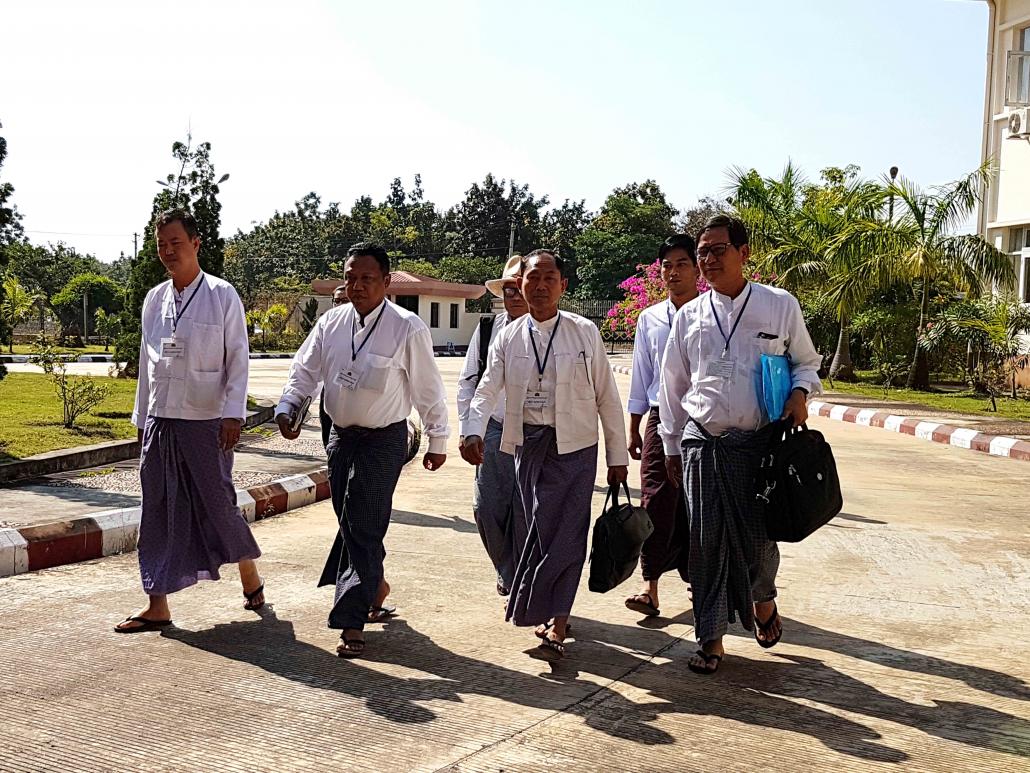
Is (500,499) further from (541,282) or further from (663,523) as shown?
(541,282)

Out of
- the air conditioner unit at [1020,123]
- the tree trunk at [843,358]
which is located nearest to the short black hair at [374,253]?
the air conditioner unit at [1020,123]

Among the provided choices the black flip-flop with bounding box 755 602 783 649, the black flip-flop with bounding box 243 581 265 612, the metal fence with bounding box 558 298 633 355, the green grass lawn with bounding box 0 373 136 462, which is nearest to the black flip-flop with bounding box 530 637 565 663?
the black flip-flop with bounding box 755 602 783 649

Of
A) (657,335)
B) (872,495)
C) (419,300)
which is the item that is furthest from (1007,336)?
(419,300)

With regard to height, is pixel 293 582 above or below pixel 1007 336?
below

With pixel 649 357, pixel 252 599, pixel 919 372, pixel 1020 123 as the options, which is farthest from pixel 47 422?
pixel 919 372

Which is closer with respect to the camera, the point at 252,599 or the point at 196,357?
the point at 196,357

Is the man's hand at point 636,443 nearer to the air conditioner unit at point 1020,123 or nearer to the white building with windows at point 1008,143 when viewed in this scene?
the air conditioner unit at point 1020,123

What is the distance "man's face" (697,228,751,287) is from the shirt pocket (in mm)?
1447

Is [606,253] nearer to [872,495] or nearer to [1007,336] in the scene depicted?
[1007,336]

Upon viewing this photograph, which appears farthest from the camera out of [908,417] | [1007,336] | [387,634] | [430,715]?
[1007,336]

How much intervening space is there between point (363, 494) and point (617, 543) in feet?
3.75

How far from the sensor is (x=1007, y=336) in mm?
19969

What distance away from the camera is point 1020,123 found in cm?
2033

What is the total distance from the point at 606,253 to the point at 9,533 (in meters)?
54.2
